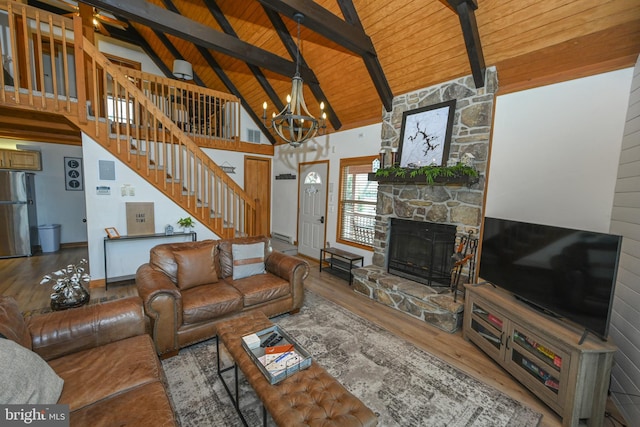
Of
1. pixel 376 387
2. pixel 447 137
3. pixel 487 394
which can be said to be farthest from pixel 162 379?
pixel 447 137

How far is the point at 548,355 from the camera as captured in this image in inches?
78.3

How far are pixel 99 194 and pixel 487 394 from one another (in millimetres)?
5171

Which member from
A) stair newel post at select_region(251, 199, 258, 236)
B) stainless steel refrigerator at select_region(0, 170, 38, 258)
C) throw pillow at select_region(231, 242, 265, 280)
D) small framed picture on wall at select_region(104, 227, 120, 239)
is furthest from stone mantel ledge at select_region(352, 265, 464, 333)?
stainless steel refrigerator at select_region(0, 170, 38, 258)

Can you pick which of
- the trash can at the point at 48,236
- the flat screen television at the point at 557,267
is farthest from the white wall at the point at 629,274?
the trash can at the point at 48,236

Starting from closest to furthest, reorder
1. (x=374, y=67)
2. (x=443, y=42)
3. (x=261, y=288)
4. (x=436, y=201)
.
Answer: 1. (x=261, y=288)
2. (x=443, y=42)
3. (x=436, y=201)
4. (x=374, y=67)

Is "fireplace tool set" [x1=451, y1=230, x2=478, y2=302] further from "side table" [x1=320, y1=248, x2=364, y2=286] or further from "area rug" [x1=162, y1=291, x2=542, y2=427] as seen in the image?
"side table" [x1=320, y1=248, x2=364, y2=286]

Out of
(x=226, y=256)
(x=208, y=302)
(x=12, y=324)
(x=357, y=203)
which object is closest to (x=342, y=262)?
(x=357, y=203)

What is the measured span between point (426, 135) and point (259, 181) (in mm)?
4432

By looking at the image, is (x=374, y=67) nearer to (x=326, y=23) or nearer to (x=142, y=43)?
(x=326, y=23)

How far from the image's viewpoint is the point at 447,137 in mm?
3484

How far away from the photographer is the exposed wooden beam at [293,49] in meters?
3.92

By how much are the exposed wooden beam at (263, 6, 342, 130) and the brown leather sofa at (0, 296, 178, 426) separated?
407 centimetres

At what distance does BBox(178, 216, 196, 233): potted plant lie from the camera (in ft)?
14.4

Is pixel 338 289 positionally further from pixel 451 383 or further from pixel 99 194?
pixel 99 194
